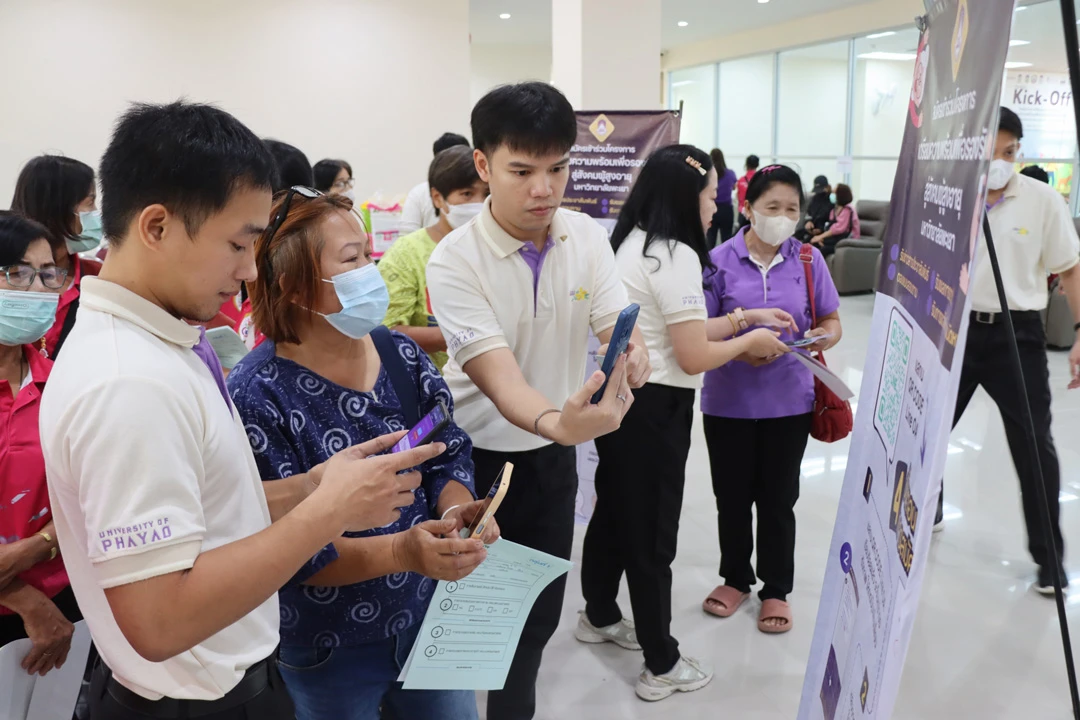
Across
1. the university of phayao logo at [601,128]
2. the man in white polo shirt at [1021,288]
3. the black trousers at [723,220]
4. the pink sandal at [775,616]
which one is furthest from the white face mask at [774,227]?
the black trousers at [723,220]

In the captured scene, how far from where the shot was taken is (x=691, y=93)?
15.5 meters

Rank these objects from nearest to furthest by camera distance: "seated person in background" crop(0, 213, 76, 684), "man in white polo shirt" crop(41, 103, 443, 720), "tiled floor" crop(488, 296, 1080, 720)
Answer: "man in white polo shirt" crop(41, 103, 443, 720), "seated person in background" crop(0, 213, 76, 684), "tiled floor" crop(488, 296, 1080, 720)

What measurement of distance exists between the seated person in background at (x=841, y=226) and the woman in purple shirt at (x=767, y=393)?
719 centimetres

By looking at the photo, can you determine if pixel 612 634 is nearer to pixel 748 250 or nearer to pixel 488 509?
pixel 748 250

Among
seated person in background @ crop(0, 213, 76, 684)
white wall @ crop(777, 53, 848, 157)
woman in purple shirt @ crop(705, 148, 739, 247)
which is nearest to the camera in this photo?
seated person in background @ crop(0, 213, 76, 684)

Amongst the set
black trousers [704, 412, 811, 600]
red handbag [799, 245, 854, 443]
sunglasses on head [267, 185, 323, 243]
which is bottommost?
black trousers [704, 412, 811, 600]

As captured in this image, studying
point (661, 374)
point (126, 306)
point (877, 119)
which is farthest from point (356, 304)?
point (877, 119)

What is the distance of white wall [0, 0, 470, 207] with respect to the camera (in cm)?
711

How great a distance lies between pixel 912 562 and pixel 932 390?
0.22 meters

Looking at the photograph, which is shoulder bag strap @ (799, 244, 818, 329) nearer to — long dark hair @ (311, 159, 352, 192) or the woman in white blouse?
the woman in white blouse

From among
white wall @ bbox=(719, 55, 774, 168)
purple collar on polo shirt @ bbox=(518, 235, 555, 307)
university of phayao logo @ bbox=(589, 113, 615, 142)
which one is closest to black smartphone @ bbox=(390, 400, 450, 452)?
purple collar on polo shirt @ bbox=(518, 235, 555, 307)

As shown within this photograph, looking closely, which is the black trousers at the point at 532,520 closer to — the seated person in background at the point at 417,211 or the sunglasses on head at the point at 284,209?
the sunglasses on head at the point at 284,209

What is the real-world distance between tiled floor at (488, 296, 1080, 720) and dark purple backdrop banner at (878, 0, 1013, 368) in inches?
58.4

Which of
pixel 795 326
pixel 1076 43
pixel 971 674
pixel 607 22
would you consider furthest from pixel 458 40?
pixel 1076 43
